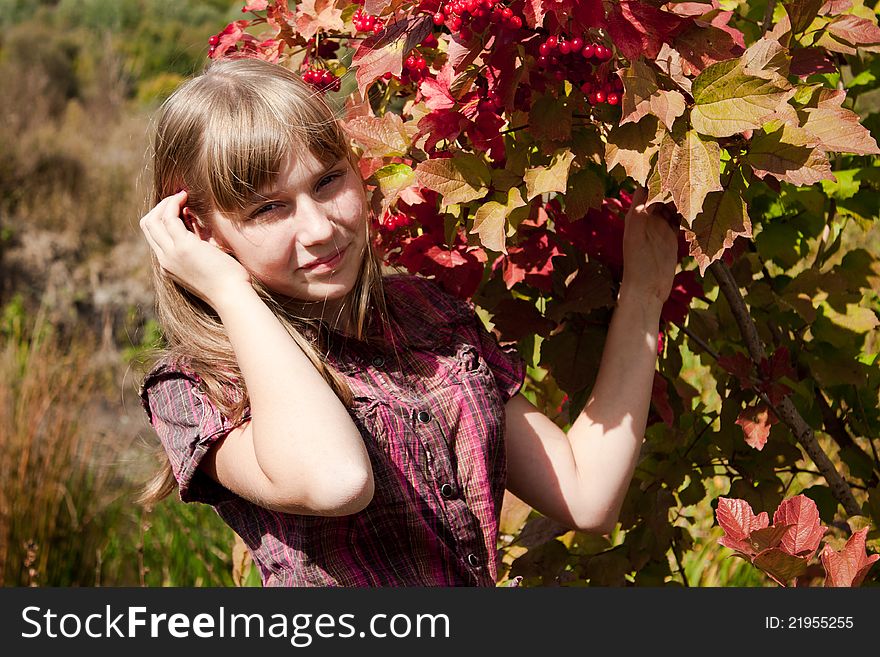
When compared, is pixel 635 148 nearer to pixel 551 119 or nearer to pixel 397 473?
pixel 551 119

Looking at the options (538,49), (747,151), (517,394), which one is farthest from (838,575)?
(538,49)

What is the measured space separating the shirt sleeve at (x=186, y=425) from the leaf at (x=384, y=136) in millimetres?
455

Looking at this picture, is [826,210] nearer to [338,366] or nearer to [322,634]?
[338,366]

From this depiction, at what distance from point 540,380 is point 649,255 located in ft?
3.29

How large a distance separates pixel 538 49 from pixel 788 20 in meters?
0.48

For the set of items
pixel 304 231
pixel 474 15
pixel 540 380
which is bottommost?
pixel 540 380

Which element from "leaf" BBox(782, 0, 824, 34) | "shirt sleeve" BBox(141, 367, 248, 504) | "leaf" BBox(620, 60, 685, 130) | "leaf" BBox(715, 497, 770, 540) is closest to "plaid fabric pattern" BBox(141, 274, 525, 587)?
"shirt sleeve" BBox(141, 367, 248, 504)

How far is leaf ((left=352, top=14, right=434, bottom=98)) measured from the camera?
4.35 ft

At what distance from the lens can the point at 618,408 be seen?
162cm

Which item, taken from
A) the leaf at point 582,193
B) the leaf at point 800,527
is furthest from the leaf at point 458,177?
the leaf at point 800,527

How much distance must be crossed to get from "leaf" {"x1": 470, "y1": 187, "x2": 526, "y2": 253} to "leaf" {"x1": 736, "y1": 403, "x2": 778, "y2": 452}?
0.63m

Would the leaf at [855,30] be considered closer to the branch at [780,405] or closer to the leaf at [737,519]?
the branch at [780,405]

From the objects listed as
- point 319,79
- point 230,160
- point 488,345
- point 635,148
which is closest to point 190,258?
point 230,160

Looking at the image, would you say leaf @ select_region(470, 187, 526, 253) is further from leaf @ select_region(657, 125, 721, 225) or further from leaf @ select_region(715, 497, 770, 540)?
leaf @ select_region(715, 497, 770, 540)
